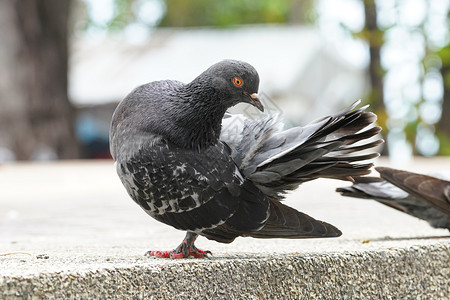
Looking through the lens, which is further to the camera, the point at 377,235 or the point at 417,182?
the point at 377,235

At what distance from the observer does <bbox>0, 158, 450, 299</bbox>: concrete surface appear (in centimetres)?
227

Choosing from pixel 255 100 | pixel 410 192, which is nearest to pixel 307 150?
pixel 255 100

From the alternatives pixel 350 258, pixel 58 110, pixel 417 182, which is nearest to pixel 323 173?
pixel 350 258

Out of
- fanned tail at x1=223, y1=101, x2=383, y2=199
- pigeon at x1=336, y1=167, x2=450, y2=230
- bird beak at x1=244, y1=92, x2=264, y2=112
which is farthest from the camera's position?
pigeon at x1=336, y1=167, x2=450, y2=230

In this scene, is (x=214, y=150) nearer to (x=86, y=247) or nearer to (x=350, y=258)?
(x=350, y=258)

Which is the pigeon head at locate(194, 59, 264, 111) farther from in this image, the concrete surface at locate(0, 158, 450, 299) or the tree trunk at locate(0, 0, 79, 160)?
the tree trunk at locate(0, 0, 79, 160)

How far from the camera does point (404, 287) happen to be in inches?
121

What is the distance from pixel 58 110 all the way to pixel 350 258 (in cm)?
1168

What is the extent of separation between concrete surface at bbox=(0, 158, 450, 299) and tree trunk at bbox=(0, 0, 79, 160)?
877 cm

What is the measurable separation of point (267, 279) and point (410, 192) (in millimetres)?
1168

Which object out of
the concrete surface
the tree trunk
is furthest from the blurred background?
the concrete surface

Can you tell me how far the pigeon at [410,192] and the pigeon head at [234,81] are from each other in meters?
1.04

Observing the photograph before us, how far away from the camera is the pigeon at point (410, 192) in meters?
3.53

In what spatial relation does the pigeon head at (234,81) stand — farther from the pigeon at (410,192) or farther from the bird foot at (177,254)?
the pigeon at (410,192)
